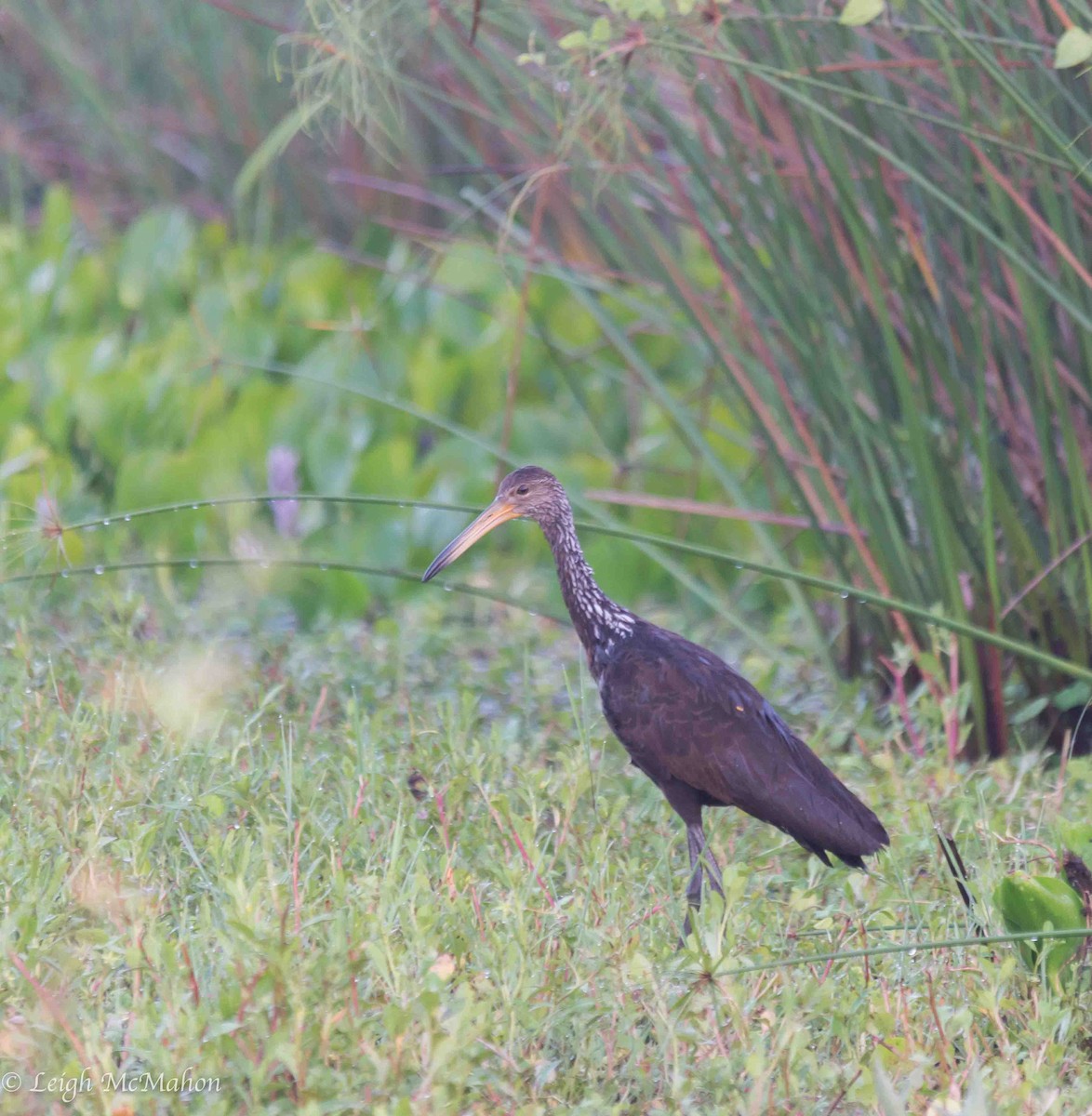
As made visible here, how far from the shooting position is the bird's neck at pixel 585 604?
11.0 feet

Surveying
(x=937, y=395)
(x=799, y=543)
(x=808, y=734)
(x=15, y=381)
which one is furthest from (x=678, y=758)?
(x=15, y=381)

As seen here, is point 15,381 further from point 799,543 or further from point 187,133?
point 799,543

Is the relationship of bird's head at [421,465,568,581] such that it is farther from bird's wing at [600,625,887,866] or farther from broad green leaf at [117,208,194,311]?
broad green leaf at [117,208,194,311]

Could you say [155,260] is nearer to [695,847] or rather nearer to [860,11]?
[695,847]

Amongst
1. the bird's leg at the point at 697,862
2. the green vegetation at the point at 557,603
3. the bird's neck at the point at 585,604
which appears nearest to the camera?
the green vegetation at the point at 557,603

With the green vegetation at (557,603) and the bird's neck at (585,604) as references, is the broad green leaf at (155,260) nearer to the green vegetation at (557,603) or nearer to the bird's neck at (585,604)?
the green vegetation at (557,603)

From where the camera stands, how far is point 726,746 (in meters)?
3.00

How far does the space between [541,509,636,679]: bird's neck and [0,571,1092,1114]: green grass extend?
0.51 ft

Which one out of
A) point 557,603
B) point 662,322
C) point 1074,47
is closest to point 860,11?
point 1074,47

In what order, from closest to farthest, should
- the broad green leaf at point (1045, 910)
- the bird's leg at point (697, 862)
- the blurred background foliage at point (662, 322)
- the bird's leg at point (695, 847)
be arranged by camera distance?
the broad green leaf at point (1045, 910) → the bird's leg at point (697, 862) → the bird's leg at point (695, 847) → the blurred background foliage at point (662, 322)

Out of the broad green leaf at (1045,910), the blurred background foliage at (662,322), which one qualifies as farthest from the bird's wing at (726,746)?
the blurred background foliage at (662,322)

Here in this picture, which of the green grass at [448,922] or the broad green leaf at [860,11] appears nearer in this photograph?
the green grass at [448,922]

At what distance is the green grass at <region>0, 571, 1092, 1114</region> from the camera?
82.7 inches

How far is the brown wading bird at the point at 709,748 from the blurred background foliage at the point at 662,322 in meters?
0.58
